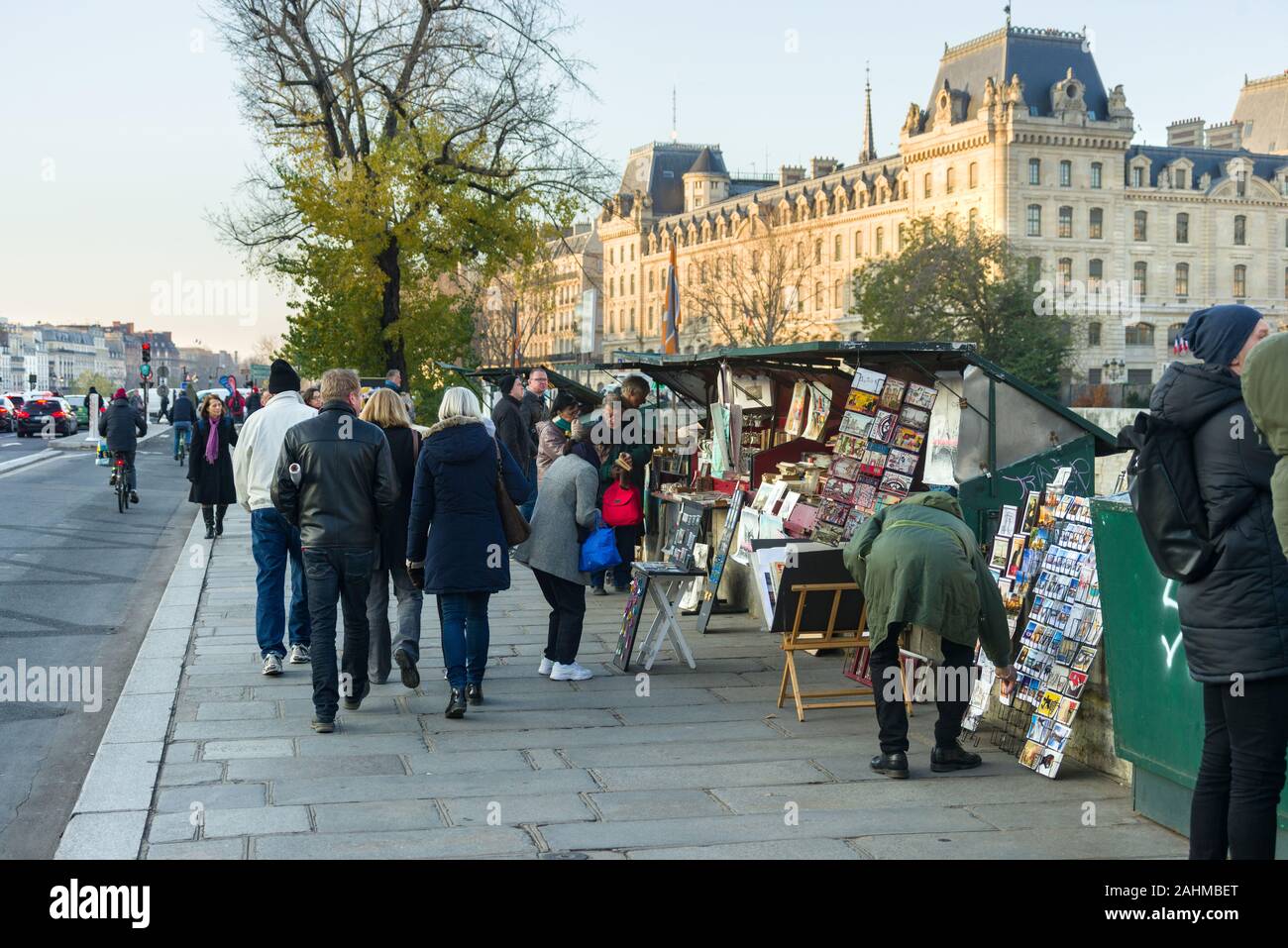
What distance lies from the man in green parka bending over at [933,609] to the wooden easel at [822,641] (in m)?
1.21

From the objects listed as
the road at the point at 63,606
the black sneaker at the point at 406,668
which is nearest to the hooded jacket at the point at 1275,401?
the road at the point at 63,606

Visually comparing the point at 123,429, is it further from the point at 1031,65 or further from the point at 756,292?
the point at 1031,65

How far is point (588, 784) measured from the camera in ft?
22.2

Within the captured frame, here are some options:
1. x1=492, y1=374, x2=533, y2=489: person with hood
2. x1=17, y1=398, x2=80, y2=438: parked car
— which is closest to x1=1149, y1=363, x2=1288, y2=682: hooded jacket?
x1=492, y1=374, x2=533, y2=489: person with hood

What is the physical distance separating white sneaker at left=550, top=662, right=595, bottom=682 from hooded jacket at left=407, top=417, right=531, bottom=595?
3.72 feet

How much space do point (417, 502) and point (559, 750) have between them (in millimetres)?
1838

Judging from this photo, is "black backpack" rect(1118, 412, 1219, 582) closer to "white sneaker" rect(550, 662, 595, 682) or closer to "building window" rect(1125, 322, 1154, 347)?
"white sneaker" rect(550, 662, 595, 682)

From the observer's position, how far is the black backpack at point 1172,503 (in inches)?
179

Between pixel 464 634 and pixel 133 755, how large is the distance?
1.94 metres

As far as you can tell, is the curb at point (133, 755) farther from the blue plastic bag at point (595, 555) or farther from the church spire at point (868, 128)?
the church spire at point (868, 128)

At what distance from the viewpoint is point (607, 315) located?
456 ft

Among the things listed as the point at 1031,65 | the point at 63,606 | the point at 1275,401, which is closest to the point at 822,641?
the point at 1275,401
